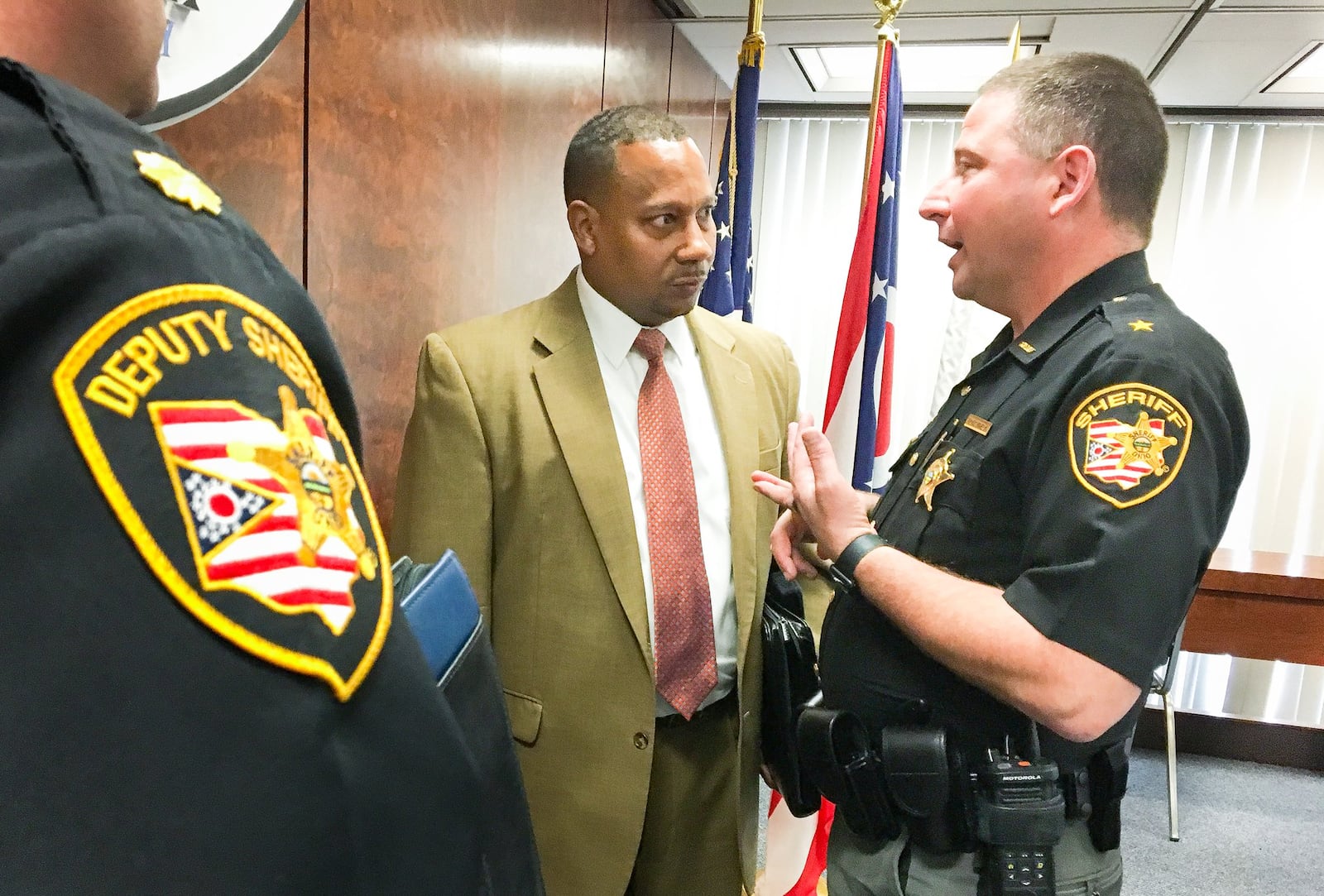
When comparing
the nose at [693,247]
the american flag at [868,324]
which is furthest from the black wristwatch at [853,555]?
the american flag at [868,324]

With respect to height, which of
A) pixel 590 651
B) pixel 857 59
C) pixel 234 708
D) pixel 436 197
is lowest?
pixel 590 651

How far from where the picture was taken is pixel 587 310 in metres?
1.40

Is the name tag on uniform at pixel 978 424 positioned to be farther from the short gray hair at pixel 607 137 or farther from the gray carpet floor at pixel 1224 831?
the gray carpet floor at pixel 1224 831

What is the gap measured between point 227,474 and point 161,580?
45mm

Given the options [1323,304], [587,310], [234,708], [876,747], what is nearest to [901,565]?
[876,747]

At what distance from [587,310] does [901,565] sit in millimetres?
721

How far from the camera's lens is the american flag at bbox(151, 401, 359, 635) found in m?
0.29

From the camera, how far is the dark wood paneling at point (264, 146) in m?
0.97

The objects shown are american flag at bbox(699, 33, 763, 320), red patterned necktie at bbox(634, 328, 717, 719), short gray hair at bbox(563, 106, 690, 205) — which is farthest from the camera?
american flag at bbox(699, 33, 763, 320)

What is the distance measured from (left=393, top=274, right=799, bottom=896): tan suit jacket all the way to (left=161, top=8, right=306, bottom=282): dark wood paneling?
0.91 feet

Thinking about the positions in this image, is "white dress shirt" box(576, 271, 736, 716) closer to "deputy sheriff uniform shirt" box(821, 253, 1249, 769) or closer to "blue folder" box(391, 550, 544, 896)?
"deputy sheriff uniform shirt" box(821, 253, 1249, 769)

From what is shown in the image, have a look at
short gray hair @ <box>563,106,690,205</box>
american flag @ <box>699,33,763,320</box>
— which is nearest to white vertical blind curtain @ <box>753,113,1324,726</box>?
american flag @ <box>699,33,763,320</box>

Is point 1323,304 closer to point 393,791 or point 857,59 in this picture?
point 857,59

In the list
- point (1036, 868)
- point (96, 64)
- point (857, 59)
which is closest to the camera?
point (96, 64)
